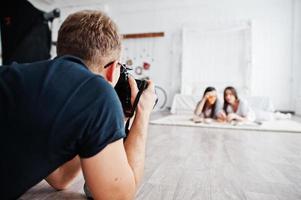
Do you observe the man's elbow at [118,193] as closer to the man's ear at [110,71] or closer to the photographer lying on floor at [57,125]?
the photographer lying on floor at [57,125]

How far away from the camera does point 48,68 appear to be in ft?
1.56

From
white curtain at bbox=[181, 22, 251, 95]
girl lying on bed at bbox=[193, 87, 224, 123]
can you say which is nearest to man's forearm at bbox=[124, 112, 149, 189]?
girl lying on bed at bbox=[193, 87, 224, 123]

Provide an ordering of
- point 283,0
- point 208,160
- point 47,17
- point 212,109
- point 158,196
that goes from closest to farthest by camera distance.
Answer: point 158,196 < point 47,17 < point 208,160 < point 212,109 < point 283,0

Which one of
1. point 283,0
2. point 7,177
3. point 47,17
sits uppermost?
point 283,0

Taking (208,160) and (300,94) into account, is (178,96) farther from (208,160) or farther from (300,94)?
(208,160)

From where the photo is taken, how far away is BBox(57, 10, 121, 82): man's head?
1.90 ft

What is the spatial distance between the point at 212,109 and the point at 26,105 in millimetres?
3108

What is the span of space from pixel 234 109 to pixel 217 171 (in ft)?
7.23

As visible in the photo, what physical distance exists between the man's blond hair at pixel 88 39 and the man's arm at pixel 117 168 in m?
0.22

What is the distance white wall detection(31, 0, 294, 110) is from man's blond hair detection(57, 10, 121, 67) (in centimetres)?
508

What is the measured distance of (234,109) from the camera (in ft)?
10.6

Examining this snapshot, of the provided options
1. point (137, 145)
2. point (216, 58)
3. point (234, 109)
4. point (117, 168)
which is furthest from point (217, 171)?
point (216, 58)

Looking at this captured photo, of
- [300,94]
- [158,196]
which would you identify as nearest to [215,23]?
[300,94]

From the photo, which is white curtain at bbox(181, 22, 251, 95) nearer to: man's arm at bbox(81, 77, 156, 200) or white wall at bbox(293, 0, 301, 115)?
white wall at bbox(293, 0, 301, 115)
